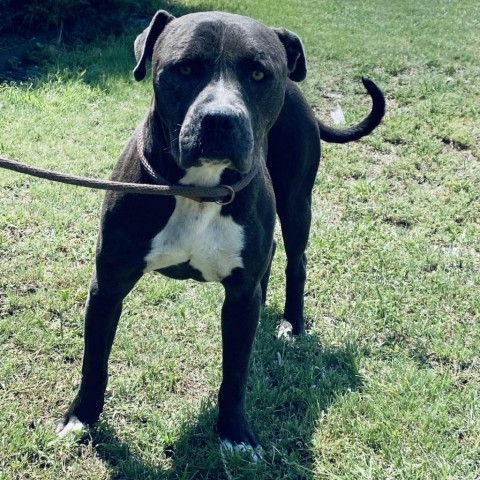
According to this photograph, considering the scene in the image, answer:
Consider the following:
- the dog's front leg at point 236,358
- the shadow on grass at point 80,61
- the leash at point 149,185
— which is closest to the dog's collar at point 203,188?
the leash at point 149,185

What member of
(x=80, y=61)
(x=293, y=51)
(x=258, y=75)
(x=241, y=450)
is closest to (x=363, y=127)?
(x=293, y=51)

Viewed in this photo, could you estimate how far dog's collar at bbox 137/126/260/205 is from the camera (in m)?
2.54

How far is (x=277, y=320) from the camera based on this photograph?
3984 millimetres

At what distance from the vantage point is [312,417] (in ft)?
10.6

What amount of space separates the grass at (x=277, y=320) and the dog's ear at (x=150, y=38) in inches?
56.3

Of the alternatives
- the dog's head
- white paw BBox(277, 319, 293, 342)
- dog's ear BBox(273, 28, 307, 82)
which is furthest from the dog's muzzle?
white paw BBox(277, 319, 293, 342)

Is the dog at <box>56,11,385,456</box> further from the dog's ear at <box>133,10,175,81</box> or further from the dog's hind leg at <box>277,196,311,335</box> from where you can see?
the dog's hind leg at <box>277,196,311,335</box>

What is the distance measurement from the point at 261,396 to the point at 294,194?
3.43ft

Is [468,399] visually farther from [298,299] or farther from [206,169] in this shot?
[206,169]

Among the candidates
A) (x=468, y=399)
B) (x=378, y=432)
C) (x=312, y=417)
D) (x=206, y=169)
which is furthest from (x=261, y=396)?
(x=206, y=169)

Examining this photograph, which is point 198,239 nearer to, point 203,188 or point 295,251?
point 203,188

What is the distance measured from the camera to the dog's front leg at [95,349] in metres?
2.80

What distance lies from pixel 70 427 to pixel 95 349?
378 mm

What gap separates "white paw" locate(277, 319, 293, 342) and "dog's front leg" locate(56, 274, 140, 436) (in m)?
1.10
